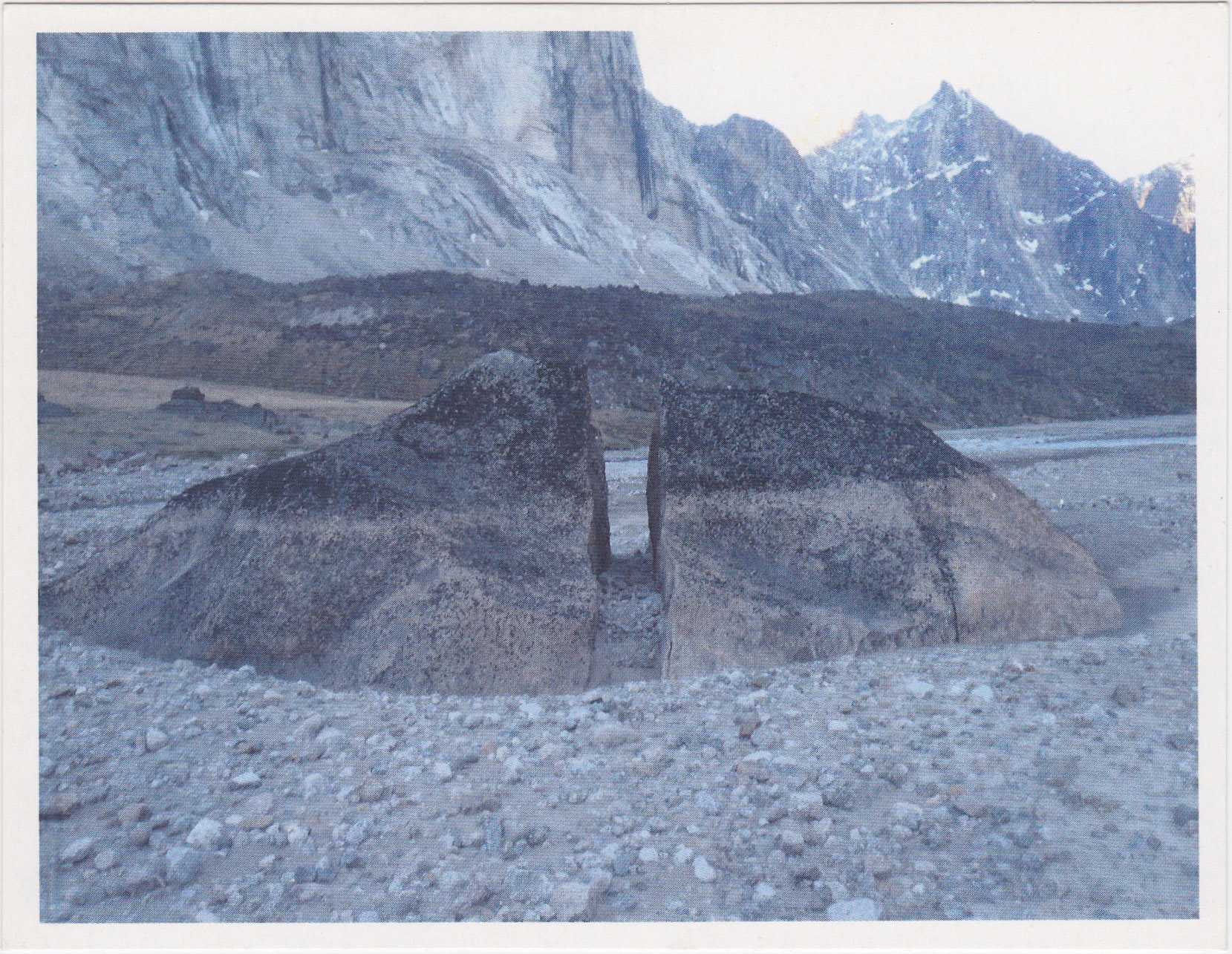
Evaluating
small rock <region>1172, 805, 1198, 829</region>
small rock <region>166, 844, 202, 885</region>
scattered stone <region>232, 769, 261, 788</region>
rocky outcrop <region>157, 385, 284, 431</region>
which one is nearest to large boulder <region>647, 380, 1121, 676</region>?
small rock <region>1172, 805, 1198, 829</region>

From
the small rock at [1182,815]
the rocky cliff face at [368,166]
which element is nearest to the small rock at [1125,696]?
the small rock at [1182,815]

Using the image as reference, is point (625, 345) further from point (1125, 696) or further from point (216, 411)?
point (1125, 696)

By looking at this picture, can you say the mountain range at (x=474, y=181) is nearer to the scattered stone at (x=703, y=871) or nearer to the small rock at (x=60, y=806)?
the small rock at (x=60, y=806)

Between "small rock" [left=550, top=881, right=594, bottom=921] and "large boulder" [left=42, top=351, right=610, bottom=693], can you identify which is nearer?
"small rock" [left=550, top=881, right=594, bottom=921]

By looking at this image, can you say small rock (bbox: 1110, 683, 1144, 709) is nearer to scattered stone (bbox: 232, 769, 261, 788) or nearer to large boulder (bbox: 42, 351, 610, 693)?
large boulder (bbox: 42, 351, 610, 693)

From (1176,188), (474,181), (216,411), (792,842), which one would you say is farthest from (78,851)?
(474,181)
